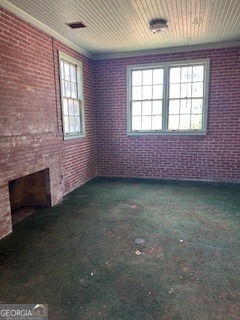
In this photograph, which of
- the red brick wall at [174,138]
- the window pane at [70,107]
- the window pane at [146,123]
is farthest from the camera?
the window pane at [146,123]

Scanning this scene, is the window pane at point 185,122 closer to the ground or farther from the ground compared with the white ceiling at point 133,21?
closer to the ground

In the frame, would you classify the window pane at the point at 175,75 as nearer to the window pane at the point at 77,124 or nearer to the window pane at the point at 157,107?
the window pane at the point at 157,107

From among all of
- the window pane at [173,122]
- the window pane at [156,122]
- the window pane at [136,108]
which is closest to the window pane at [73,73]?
the window pane at [136,108]

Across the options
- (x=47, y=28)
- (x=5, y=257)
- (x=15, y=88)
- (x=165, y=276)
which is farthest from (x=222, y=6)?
(x=5, y=257)

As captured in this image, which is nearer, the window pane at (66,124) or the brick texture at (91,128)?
the brick texture at (91,128)

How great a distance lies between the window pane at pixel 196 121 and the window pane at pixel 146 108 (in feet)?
3.38

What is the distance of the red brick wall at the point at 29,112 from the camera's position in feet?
9.91

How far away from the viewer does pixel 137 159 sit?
233 inches

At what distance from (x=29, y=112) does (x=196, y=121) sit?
12.2 feet

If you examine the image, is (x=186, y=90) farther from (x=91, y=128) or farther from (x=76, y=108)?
(x=76, y=108)

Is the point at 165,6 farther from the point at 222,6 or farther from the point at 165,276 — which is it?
the point at 165,276

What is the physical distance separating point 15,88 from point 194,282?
10.6ft

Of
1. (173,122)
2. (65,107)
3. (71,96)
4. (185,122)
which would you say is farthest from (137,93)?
(65,107)

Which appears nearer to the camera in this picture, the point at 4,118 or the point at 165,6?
the point at 4,118
